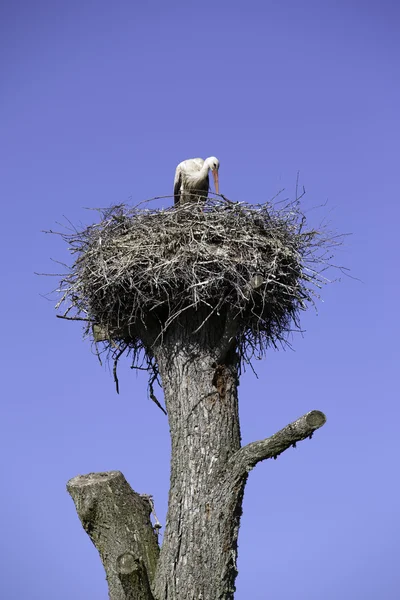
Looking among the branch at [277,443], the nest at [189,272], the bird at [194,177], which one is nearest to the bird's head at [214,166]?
the bird at [194,177]

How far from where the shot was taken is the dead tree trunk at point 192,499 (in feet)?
20.3

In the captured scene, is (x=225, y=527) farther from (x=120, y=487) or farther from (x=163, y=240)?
(x=163, y=240)

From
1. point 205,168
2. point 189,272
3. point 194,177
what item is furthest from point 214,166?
point 189,272

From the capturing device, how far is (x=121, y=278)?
23.2 feet

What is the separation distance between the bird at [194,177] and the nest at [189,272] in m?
2.39

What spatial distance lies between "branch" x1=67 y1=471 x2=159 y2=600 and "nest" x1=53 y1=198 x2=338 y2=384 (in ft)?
4.81

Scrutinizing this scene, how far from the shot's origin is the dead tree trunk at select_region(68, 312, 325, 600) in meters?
6.19

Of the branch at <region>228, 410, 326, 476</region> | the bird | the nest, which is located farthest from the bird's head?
the branch at <region>228, 410, 326, 476</region>

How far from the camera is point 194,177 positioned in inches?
401

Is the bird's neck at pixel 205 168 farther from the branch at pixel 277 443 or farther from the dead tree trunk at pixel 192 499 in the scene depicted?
the branch at pixel 277 443

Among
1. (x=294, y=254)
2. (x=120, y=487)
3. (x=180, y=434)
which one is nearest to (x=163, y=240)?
(x=294, y=254)

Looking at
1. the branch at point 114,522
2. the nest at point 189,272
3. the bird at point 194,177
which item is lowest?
the branch at point 114,522

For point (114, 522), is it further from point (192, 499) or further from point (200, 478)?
point (200, 478)

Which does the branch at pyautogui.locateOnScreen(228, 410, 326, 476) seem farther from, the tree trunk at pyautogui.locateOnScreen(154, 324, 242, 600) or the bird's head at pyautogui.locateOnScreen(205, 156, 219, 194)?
the bird's head at pyautogui.locateOnScreen(205, 156, 219, 194)
